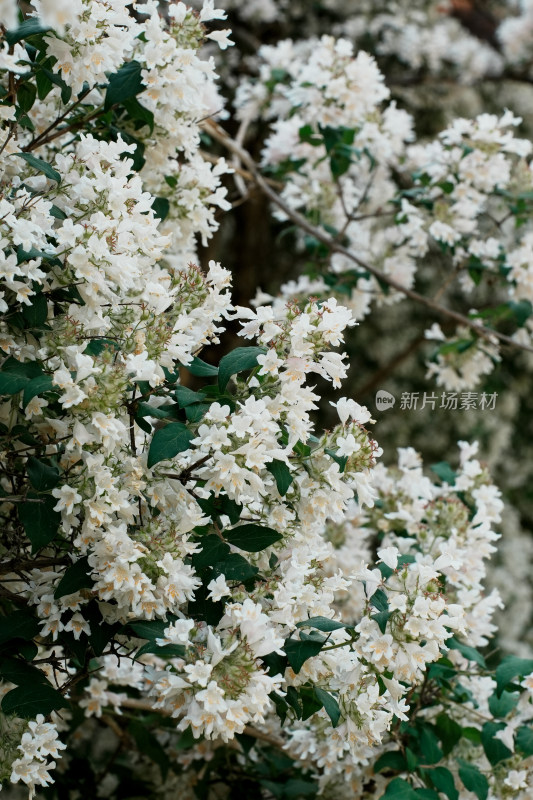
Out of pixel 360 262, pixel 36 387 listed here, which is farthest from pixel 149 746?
pixel 360 262

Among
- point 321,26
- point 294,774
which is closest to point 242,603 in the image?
point 294,774

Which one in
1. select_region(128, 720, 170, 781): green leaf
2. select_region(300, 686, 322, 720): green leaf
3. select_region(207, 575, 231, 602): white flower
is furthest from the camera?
select_region(128, 720, 170, 781): green leaf

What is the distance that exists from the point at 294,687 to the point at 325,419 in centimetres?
345

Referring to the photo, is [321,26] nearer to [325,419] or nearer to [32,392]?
[325,419]

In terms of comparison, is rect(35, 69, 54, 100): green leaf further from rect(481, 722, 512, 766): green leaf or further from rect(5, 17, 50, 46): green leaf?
rect(481, 722, 512, 766): green leaf


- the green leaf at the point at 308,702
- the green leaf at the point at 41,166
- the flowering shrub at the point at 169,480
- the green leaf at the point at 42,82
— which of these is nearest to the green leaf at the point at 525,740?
the flowering shrub at the point at 169,480

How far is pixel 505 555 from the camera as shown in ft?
15.2

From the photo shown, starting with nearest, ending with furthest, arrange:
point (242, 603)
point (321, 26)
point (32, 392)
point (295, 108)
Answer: point (32, 392)
point (242, 603)
point (295, 108)
point (321, 26)

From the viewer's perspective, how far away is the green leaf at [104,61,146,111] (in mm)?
1462

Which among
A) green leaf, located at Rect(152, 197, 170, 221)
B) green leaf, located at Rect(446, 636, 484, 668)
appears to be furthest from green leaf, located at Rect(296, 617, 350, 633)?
green leaf, located at Rect(152, 197, 170, 221)

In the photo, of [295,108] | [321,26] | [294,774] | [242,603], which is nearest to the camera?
[242,603]

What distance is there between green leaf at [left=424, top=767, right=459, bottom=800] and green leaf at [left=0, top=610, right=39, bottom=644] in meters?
0.75

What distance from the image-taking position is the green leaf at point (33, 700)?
122cm

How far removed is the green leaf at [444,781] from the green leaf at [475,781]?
2 centimetres
